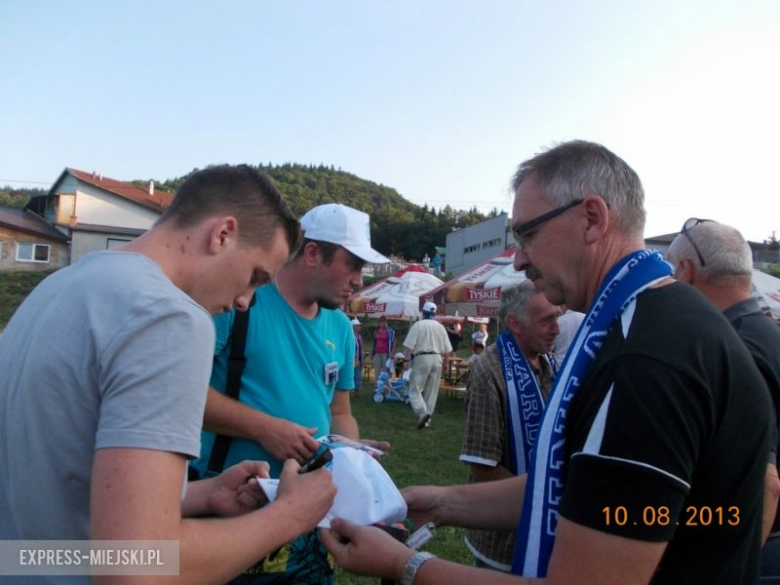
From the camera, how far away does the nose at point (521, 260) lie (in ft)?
6.06

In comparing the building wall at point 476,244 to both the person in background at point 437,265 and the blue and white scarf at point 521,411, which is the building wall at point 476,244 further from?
the blue and white scarf at point 521,411

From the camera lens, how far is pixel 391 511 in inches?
70.7

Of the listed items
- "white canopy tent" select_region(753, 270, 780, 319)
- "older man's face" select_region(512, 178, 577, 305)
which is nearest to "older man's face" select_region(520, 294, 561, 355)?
"older man's face" select_region(512, 178, 577, 305)

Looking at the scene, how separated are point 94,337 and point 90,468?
0.29m

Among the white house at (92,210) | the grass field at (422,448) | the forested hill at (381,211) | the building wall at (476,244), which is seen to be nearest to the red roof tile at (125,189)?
the white house at (92,210)

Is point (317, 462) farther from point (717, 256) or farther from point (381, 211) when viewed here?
point (381, 211)

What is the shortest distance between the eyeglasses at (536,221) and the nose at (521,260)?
41 millimetres

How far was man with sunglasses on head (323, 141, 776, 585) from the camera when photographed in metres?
1.20

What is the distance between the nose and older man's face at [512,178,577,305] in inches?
0.7

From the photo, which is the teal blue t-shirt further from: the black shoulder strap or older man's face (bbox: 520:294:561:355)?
older man's face (bbox: 520:294:561:355)

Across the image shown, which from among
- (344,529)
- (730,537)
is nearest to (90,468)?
(344,529)

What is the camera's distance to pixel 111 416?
3.81ft

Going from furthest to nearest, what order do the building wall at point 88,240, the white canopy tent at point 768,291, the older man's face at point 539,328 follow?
the building wall at point 88,240
the white canopy tent at point 768,291
the older man's face at point 539,328

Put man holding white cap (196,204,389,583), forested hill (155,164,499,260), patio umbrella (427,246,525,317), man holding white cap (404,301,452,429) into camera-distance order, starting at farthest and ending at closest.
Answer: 1. forested hill (155,164,499,260)
2. man holding white cap (404,301,452,429)
3. patio umbrella (427,246,525,317)
4. man holding white cap (196,204,389,583)
